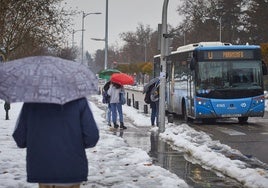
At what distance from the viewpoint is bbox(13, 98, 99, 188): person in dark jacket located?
462cm

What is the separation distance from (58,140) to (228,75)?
51.9 ft

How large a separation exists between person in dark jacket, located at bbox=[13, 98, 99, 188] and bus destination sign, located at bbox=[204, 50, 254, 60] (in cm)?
1556

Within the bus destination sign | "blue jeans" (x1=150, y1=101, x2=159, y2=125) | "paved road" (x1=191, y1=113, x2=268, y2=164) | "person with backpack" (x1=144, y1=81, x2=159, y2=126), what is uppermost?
the bus destination sign

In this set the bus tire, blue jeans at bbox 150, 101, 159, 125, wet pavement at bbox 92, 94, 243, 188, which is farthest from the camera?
the bus tire

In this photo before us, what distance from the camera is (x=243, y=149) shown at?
1326cm

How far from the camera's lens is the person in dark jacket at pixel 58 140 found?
462cm

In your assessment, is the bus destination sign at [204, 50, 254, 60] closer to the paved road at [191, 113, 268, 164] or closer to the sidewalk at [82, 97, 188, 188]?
the paved road at [191, 113, 268, 164]

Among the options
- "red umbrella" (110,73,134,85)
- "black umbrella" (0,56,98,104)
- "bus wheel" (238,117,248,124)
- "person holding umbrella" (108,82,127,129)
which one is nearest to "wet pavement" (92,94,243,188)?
"person holding umbrella" (108,82,127,129)

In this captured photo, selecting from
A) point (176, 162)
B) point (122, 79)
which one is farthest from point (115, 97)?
point (176, 162)

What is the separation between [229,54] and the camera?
20.0 meters

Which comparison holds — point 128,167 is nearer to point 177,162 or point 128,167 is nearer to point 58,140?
point 177,162

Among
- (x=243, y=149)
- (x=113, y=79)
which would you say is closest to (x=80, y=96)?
(x=243, y=149)

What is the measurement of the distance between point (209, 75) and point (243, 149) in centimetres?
692

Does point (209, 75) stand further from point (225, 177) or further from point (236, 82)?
point (225, 177)
